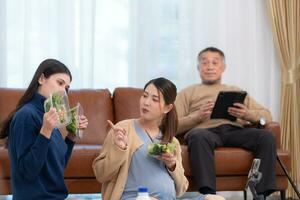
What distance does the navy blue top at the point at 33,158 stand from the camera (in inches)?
71.5

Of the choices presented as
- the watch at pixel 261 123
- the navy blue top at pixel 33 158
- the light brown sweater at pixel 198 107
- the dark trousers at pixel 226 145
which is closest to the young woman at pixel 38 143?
the navy blue top at pixel 33 158

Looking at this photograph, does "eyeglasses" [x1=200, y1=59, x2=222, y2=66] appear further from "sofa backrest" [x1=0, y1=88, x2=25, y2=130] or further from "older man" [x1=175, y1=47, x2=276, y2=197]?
"sofa backrest" [x1=0, y1=88, x2=25, y2=130]

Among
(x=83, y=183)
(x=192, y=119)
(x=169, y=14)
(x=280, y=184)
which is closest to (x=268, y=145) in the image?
(x=280, y=184)

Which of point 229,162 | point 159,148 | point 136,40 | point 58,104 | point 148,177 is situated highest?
point 136,40

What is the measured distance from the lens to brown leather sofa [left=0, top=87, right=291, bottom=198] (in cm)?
304

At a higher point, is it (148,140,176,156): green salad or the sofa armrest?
(148,140,176,156): green salad

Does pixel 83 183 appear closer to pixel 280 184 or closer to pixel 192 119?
pixel 192 119

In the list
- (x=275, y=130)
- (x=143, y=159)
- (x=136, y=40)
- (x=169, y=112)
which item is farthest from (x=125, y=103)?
(x=143, y=159)

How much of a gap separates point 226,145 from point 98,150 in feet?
3.03

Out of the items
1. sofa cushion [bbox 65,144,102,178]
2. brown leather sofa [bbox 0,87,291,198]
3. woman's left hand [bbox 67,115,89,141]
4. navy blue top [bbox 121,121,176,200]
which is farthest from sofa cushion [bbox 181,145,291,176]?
woman's left hand [bbox 67,115,89,141]

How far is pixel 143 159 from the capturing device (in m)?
2.29

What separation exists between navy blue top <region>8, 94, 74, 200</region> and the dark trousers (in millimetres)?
1255

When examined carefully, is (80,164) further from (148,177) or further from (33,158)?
(33,158)

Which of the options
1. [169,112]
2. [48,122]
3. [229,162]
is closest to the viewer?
[48,122]
